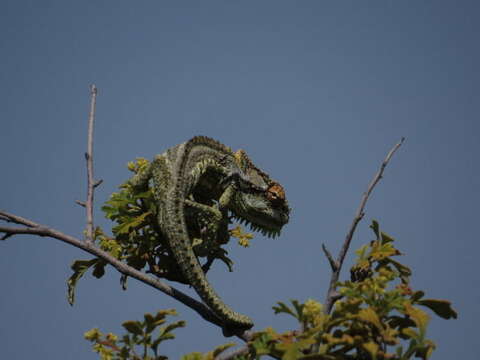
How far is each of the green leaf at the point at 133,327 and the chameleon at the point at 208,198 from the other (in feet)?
3.58

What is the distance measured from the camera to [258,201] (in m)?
6.85

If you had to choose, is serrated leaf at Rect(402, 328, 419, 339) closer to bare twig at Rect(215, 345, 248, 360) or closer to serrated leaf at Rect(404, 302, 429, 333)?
serrated leaf at Rect(404, 302, 429, 333)

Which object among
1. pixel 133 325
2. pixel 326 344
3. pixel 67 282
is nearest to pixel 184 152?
pixel 67 282

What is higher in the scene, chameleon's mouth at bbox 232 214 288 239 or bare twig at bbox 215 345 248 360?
chameleon's mouth at bbox 232 214 288 239

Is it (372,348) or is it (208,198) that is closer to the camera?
(372,348)

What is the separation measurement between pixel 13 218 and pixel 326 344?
2.87m

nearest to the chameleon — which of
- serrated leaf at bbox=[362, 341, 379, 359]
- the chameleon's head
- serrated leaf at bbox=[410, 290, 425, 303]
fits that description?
the chameleon's head

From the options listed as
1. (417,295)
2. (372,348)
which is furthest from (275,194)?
(372,348)

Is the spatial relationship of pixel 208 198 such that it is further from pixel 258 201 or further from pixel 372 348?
pixel 372 348

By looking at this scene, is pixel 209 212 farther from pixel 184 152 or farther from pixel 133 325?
pixel 133 325

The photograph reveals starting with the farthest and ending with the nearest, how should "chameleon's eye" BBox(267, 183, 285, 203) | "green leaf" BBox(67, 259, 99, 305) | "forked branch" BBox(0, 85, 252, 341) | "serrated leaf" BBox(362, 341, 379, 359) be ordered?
"chameleon's eye" BBox(267, 183, 285, 203) → "green leaf" BBox(67, 259, 99, 305) → "forked branch" BBox(0, 85, 252, 341) → "serrated leaf" BBox(362, 341, 379, 359)

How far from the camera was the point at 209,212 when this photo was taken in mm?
6105

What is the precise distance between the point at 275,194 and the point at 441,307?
3.04 m

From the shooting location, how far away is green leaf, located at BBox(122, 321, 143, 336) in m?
4.26
